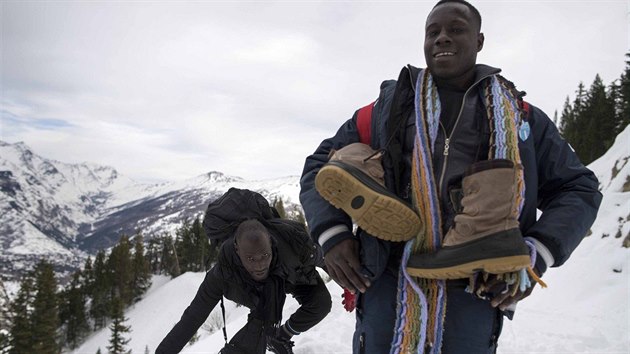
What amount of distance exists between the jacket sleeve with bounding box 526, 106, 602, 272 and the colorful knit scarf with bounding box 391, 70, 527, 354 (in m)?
0.19

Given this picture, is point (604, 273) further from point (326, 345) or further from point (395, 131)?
point (395, 131)

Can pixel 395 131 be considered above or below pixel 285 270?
above

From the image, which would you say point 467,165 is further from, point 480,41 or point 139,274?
point 139,274

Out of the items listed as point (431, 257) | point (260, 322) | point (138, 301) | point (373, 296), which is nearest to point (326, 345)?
point (260, 322)

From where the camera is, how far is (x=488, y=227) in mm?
1387

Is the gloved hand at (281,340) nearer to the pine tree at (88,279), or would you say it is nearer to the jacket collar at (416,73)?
the jacket collar at (416,73)

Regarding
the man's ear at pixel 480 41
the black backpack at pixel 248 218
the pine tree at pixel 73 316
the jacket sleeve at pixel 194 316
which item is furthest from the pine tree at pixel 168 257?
the man's ear at pixel 480 41

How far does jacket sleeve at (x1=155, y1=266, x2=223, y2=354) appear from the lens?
9.98 ft

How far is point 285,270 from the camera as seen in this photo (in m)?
3.48

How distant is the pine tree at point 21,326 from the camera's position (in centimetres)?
2620

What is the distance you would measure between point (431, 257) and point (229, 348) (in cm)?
274

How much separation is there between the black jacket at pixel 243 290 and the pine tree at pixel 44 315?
32.0 meters

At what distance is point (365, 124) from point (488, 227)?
0.81 meters

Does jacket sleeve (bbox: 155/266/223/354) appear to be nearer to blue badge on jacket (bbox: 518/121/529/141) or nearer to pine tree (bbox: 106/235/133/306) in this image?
blue badge on jacket (bbox: 518/121/529/141)
